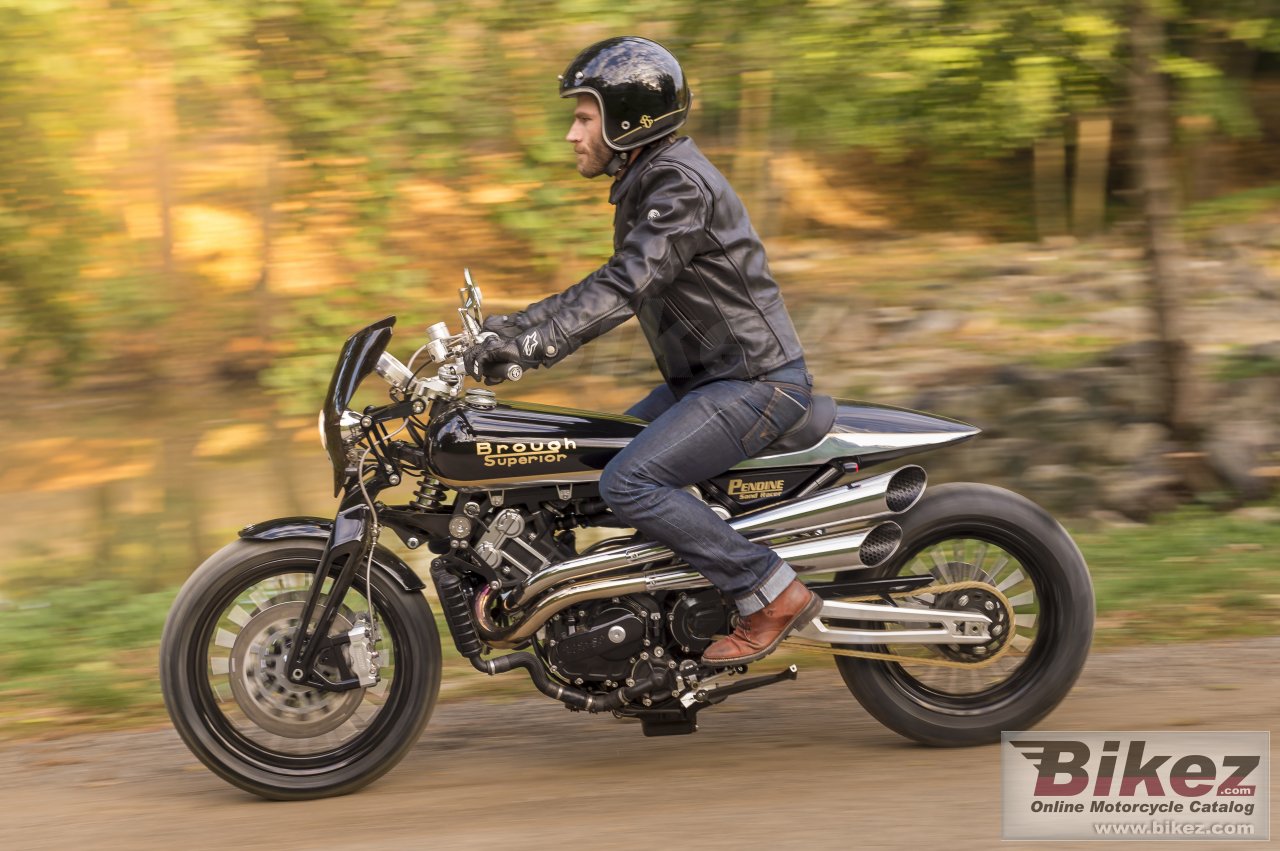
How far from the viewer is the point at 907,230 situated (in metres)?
15.2

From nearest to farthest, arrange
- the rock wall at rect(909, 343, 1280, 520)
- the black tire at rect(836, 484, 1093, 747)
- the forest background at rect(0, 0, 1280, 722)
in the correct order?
1. the black tire at rect(836, 484, 1093, 747)
2. the forest background at rect(0, 0, 1280, 722)
3. the rock wall at rect(909, 343, 1280, 520)

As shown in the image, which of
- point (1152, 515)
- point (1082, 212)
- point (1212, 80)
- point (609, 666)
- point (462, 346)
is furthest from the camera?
point (1082, 212)

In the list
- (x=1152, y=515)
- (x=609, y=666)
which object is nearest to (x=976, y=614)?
(x=609, y=666)

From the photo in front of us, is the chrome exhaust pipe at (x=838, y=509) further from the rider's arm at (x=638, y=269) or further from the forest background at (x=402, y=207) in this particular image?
the forest background at (x=402, y=207)

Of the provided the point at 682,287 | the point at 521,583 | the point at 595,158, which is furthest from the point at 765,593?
the point at 595,158

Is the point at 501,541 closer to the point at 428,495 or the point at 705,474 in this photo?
the point at 428,495

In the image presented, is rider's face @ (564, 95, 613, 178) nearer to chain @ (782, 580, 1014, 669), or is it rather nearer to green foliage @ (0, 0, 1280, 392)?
chain @ (782, 580, 1014, 669)

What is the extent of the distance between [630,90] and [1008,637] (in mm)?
2189

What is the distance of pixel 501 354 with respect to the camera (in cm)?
452

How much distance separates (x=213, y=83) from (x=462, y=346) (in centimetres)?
435

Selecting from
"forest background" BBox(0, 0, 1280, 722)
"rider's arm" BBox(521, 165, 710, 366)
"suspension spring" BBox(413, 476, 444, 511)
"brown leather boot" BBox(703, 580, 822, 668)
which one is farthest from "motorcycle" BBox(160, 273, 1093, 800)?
"forest background" BBox(0, 0, 1280, 722)

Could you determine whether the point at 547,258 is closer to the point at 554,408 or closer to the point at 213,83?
the point at 213,83

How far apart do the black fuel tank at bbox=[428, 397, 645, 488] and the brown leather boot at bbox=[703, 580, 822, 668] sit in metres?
0.69

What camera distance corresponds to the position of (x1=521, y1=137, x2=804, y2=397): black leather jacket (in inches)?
183
